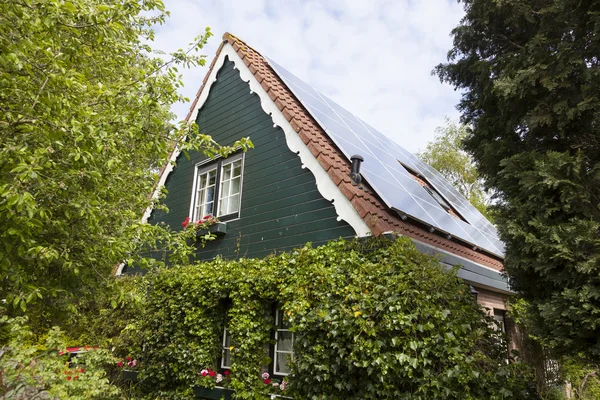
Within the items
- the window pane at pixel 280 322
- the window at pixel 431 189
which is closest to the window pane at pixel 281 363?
the window pane at pixel 280 322

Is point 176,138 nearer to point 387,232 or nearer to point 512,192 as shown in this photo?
point 387,232

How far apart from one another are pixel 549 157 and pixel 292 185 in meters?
4.12

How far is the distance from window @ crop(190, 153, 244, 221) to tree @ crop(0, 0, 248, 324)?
9.77 feet

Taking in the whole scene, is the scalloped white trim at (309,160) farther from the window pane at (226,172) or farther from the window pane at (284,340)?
the window pane at (284,340)

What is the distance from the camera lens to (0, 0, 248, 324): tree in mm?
3701

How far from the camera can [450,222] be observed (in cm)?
808

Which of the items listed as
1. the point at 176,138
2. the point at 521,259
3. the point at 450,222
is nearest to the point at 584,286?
the point at 521,259

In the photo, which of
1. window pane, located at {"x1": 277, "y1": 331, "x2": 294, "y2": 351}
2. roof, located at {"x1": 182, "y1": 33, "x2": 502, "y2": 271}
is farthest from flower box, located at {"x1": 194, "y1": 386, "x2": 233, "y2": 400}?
roof, located at {"x1": 182, "y1": 33, "x2": 502, "y2": 271}

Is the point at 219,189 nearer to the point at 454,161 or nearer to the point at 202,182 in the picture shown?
the point at 202,182

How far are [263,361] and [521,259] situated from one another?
161 inches

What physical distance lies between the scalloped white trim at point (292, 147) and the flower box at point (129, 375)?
12.2ft

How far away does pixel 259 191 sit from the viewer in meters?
8.13

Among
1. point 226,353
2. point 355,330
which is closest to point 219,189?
point 226,353

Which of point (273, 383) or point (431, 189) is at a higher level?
point (431, 189)
